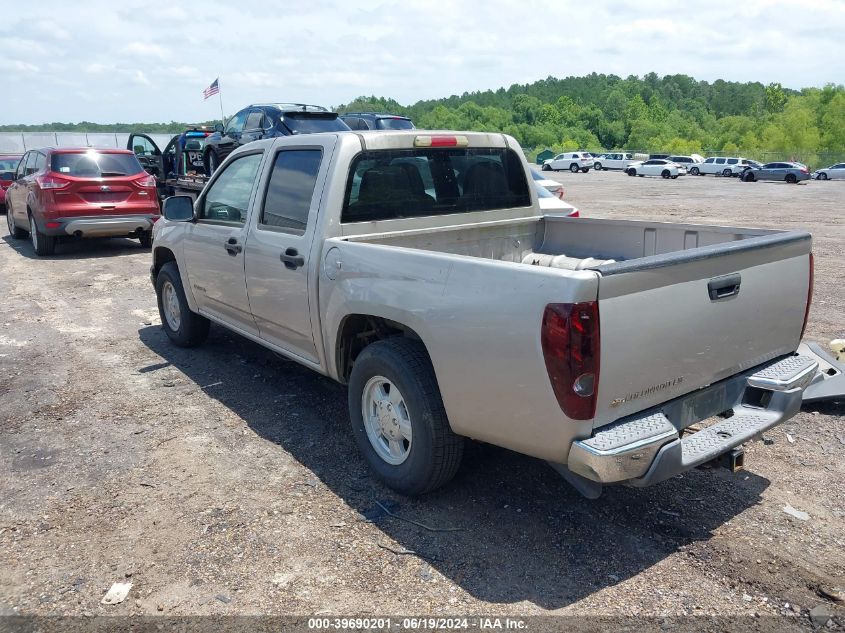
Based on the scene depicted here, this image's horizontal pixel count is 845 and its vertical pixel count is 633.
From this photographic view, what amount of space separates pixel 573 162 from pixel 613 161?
5348 mm

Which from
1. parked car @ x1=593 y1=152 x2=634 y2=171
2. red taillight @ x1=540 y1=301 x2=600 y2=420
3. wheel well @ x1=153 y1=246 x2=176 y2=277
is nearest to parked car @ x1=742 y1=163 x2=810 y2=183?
parked car @ x1=593 y1=152 x2=634 y2=171

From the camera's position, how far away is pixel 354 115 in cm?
1658

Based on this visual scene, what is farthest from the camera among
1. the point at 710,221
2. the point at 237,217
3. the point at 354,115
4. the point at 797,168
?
the point at 797,168

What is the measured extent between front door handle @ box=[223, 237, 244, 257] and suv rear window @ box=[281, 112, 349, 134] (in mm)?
7720

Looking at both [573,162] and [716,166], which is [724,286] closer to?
[716,166]

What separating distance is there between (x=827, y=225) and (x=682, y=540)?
1758 centimetres

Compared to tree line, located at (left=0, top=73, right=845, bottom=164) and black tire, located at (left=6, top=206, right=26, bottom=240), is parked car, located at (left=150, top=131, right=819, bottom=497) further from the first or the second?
tree line, located at (left=0, top=73, right=845, bottom=164)

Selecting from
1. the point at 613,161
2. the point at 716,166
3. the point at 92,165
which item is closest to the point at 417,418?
the point at 92,165

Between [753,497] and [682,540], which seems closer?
[682,540]

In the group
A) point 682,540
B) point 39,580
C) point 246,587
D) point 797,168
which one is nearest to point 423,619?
point 246,587

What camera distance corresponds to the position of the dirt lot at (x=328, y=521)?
3051 millimetres

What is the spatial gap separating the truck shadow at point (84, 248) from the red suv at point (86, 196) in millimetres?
393

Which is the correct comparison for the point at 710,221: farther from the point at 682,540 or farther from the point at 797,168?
the point at 797,168

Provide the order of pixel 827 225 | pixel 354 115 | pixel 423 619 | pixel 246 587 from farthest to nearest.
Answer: pixel 827 225
pixel 354 115
pixel 246 587
pixel 423 619
